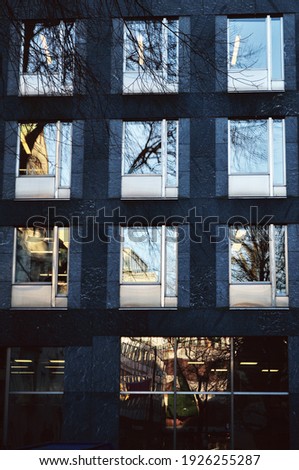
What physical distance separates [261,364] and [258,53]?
9.08 metres

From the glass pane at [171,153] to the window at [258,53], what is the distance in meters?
2.02

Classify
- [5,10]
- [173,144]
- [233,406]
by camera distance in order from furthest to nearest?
[173,144]
[233,406]
[5,10]

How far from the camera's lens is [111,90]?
78.1ft

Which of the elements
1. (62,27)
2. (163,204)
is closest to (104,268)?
(163,204)

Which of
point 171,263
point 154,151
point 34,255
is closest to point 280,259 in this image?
point 171,263

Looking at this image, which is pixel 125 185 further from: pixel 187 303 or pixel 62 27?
pixel 62 27

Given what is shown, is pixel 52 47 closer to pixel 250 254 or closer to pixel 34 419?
pixel 250 254

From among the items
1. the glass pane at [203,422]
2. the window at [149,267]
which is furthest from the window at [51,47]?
the glass pane at [203,422]

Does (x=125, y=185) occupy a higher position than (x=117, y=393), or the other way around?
(x=125, y=185)

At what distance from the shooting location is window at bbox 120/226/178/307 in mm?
22828

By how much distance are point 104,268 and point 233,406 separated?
5.27 m

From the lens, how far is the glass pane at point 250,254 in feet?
74.8

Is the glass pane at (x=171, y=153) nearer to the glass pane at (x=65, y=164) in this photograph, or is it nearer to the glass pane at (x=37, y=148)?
the glass pane at (x=65, y=164)

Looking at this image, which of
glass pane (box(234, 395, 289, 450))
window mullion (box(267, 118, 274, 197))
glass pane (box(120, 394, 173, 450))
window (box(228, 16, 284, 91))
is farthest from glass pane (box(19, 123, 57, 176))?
glass pane (box(234, 395, 289, 450))
